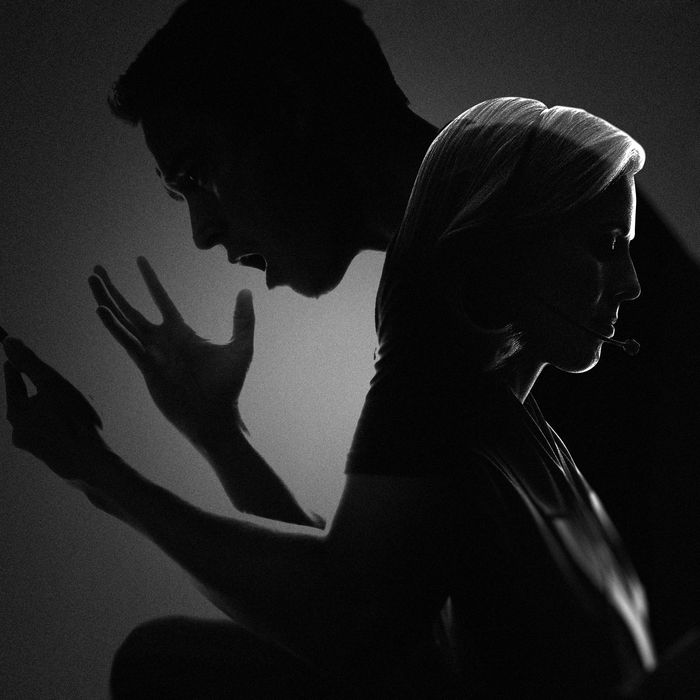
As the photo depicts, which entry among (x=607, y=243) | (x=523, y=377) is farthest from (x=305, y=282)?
(x=607, y=243)

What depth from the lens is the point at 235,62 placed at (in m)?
1.27

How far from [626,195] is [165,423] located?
34.7 inches

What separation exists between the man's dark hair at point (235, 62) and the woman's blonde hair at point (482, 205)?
0.71 feet

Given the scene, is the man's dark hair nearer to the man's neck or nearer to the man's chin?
the man's neck

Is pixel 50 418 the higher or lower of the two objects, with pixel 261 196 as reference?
lower

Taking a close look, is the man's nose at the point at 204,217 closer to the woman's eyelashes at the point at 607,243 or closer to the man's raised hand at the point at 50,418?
the man's raised hand at the point at 50,418

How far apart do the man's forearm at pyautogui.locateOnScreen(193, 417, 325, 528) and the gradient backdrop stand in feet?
0.06

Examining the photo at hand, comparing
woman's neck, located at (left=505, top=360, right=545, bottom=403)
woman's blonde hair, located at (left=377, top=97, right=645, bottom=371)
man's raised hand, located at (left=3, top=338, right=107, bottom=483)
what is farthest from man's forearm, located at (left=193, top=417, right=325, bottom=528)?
woman's neck, located at (left=505, top=360, right=545, bottom=403)

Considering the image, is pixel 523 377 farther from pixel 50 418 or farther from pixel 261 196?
pixel 50 418

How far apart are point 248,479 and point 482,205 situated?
0.58 meters

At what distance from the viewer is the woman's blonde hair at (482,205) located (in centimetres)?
123

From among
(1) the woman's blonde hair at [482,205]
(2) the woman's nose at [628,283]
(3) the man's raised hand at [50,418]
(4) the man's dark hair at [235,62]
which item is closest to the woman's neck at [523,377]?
(1) the woman's blonde hair at [482,205]

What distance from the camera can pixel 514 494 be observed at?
1.11 m

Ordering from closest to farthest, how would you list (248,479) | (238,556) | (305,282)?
(238,556)
(248,479)
(305,282)
